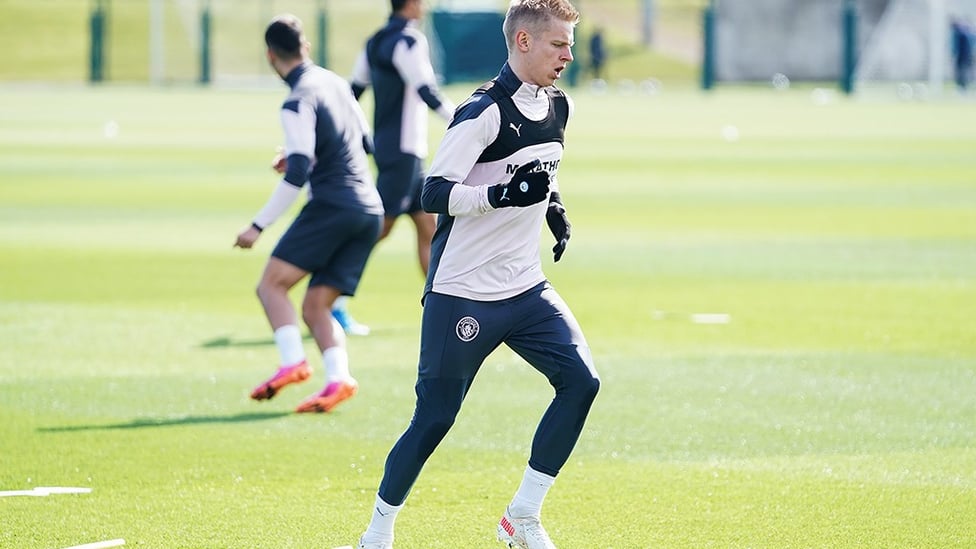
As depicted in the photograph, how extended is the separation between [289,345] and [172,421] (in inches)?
31.2

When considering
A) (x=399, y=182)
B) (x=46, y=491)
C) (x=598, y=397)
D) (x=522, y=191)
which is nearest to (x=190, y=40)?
(x=399, y=182)

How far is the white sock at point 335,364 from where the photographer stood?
9.10m

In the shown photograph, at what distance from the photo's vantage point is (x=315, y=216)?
9312 mm

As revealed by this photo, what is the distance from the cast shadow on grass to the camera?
8594 millimetres

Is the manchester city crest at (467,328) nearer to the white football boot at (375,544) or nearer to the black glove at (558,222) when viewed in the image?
the black glove at (558,222)

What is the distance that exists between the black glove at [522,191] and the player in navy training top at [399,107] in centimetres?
632

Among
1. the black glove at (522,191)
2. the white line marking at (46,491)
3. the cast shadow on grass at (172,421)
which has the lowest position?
the cast shadow on grass at (172,421)

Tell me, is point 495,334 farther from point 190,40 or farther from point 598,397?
point 190,40

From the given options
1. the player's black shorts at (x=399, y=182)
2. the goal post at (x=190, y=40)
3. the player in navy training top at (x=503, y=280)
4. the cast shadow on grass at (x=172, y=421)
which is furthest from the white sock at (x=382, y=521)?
the goal post at (x=190, y=40)

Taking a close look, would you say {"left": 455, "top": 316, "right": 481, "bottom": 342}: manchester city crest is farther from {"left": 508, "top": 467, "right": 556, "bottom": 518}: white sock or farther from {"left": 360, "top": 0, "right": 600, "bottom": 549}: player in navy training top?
{"left": 508, "top": 467, "right": 556, "bottom": 518}: white sock

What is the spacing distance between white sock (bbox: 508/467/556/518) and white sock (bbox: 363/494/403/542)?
1.46ft

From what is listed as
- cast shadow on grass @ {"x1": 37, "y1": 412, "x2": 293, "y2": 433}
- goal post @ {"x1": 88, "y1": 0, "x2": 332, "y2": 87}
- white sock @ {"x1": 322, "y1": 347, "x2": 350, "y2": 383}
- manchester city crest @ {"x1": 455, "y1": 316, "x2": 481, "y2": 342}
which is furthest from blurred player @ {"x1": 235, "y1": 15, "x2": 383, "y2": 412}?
goal post @ {"x1": 88, "y1": 0, "x2": 332, "y2": 87}

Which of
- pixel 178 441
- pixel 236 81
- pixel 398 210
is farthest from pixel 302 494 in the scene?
pixel 236 81

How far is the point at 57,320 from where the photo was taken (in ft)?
40.3
